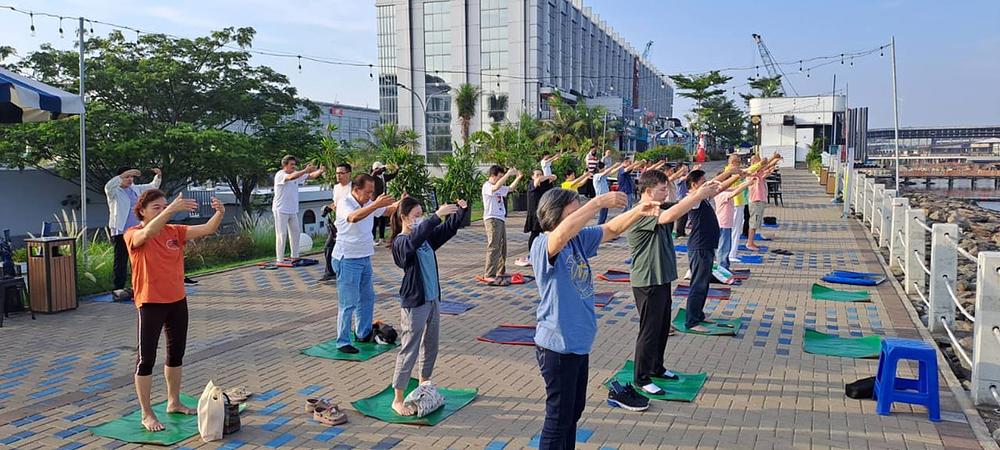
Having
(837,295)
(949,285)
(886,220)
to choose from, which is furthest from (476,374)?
(886,220)

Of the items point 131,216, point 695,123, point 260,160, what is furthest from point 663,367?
point 695,123

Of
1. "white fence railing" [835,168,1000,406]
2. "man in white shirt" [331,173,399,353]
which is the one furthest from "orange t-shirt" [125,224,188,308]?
"white fence railing" [835,168,1000,406]

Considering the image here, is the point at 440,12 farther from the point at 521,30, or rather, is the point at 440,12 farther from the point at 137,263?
the point at 137,263

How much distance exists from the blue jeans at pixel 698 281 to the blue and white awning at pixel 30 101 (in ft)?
24.4

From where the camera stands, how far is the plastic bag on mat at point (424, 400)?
17.2ft

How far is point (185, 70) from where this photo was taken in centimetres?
2641

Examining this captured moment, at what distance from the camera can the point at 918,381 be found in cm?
529

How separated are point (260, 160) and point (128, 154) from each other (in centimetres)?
396

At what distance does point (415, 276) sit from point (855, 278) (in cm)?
809

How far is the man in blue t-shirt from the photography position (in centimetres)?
378

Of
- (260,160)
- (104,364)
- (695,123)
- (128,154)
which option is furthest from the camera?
(695,123)

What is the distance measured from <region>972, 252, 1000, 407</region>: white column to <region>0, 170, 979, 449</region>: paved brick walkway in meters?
0.25

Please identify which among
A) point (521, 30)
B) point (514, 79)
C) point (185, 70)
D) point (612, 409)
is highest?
point (521, 30)

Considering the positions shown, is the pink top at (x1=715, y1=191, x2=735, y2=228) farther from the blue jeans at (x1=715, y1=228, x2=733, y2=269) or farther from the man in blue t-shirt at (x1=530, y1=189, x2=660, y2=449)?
the man in blue t-shirt at (x1=530, y1=189, x2=660, y2=449)
